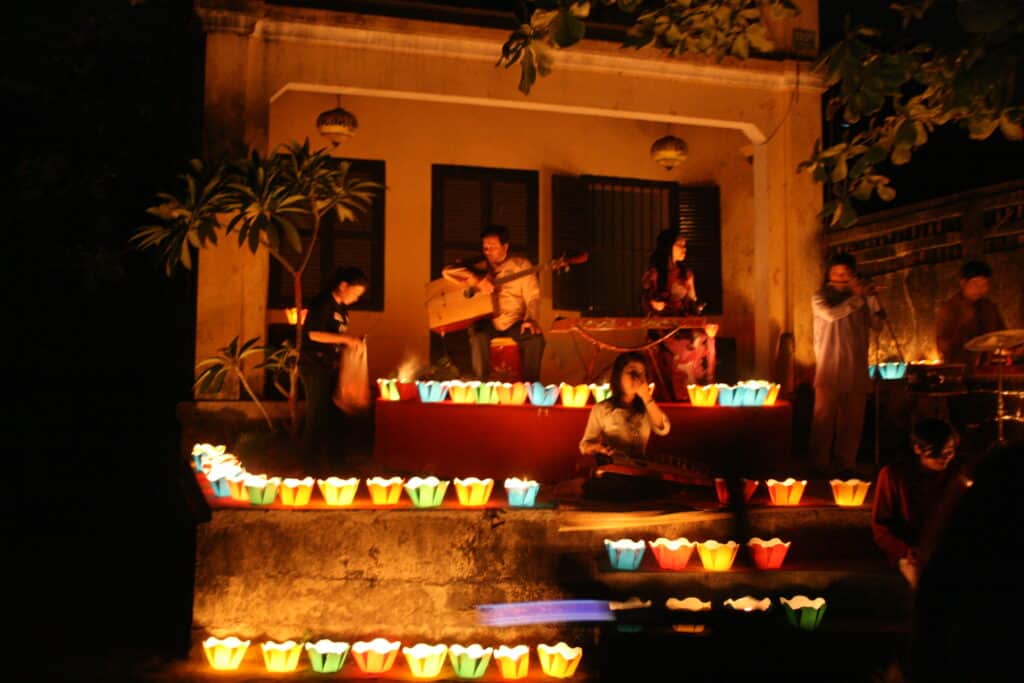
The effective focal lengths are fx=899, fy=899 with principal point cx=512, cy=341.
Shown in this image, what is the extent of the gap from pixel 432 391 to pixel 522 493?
2.01m

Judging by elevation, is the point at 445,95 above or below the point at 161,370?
above

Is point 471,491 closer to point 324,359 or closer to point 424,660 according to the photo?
point 424,660

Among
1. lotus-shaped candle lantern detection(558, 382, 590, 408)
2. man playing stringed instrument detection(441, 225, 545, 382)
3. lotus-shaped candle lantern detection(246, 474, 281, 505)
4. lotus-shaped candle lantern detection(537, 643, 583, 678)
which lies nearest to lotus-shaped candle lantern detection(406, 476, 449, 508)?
lotus-shaped candle lantern detection(246, 474, 281, 505)

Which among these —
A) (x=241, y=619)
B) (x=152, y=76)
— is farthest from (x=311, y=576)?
(x=152, y=76)

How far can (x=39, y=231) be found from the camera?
448 inches

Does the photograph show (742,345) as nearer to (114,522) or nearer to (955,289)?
(955,289)

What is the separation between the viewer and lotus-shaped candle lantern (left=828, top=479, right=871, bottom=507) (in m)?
6.98

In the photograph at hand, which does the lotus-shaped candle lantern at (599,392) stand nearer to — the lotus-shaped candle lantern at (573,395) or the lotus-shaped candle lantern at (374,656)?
the lotus-shaped candle lantern at (573,395)

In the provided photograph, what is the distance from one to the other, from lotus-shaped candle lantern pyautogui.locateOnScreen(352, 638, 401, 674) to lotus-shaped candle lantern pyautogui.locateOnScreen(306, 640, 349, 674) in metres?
0.10

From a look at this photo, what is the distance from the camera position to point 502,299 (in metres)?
8.80

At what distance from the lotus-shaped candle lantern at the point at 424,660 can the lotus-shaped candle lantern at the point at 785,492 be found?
9.25ft

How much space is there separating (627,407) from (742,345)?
16.4ft

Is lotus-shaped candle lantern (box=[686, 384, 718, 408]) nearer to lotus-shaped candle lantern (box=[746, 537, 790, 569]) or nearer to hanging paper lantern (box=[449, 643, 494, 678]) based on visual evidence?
lotus-shaped candle lantern (box=[746, 537, 790, 569])

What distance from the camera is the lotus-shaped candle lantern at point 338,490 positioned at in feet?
21.6
